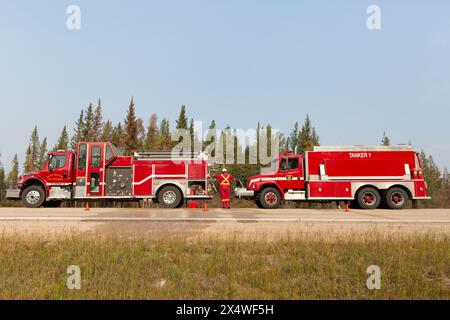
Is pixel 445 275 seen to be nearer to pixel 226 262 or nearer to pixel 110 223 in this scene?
pixel 226 262

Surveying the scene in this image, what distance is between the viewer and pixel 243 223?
980 cm

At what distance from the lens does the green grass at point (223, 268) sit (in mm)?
4742

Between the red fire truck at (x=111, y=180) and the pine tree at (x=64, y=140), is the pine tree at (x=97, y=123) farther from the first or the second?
the red fire truck at (x=111, y=180)

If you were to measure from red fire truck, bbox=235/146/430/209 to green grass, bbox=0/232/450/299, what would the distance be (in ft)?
28.8

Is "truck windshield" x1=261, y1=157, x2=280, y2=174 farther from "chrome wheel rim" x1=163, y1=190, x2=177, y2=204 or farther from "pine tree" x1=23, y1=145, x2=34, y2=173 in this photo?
"pine tree" x1=23, y1=145, x2=34, y2=173

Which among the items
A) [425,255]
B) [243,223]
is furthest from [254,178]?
[425,255]

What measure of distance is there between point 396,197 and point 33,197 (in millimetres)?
18233

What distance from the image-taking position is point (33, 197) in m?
15.8

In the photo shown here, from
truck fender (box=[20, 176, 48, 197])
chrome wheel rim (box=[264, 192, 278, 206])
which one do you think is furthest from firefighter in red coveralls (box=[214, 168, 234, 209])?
truck fender (box=[20, 176, 48, 197])

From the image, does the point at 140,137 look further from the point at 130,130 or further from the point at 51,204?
the point at 51,204

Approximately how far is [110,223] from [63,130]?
9191cm

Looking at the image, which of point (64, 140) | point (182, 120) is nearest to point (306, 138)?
point (182, 120)

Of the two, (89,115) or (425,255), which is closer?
(425,255)

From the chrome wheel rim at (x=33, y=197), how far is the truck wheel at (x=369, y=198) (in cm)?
1615
